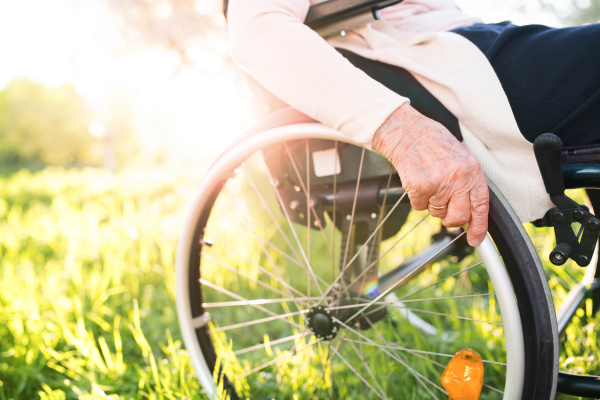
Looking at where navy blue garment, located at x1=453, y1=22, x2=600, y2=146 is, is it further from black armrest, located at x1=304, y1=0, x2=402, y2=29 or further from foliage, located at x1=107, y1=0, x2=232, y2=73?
foliage, located at x1=107, y1=0, x2=232, y2=73

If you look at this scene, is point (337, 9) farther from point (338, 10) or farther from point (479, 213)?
point (479, 213)

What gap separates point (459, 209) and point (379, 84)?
0.32 metres

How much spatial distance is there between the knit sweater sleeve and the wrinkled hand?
5 centimetres

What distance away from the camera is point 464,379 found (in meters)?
0.80

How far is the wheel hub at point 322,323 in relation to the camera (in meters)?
1.03

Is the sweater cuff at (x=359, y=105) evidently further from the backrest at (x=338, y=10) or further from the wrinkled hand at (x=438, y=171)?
the backrest at (x=338, y=10)

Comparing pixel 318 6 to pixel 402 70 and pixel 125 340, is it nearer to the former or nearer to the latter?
pixel 402 70

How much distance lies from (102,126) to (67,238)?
59.0 ft

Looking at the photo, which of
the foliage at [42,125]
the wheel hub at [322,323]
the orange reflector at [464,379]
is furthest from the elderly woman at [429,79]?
the foliage at [42,125]

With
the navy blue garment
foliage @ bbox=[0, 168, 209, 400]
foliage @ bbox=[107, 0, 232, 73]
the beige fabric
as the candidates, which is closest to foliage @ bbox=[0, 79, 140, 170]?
foliage @ bbox=[107, 0, 232, 73]

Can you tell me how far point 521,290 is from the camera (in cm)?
77

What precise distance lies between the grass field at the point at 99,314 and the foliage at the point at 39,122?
109 feet

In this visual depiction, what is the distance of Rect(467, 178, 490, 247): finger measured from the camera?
73 cm

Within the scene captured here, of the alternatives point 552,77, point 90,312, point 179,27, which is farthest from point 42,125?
point 552,77
